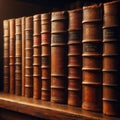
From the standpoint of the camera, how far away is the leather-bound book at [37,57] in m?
1.27

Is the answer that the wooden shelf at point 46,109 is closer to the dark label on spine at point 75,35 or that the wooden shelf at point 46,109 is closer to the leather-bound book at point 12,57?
the leather-bound book at point 12,57

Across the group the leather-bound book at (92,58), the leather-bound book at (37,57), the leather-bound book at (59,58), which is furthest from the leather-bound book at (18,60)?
the leather-bound book at (92,58)

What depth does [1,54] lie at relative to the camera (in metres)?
1.64

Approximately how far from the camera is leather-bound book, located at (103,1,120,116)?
0.96m

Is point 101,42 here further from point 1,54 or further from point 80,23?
point 1,54

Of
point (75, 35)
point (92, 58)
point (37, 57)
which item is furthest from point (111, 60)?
point (37, 57)

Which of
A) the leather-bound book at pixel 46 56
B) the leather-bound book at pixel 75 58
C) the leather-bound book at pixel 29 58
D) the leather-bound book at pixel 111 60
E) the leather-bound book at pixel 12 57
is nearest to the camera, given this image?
the leather-bound book at pixel 111 60

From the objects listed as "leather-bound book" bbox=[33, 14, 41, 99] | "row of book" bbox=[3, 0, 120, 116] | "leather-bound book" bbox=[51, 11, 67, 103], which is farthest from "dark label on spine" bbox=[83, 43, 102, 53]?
"leather-bound book" bbox=[33, 14, 41, 99]

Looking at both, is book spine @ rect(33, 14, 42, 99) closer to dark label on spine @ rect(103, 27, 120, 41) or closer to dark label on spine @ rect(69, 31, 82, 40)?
dark label on spine @ rect(69, 31, 82, 40)

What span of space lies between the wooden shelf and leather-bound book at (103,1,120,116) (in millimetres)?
47

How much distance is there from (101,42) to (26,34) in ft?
1.45

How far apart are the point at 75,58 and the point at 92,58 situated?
92 mm

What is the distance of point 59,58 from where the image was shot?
1155mm

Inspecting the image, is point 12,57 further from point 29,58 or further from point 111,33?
point 111,33
